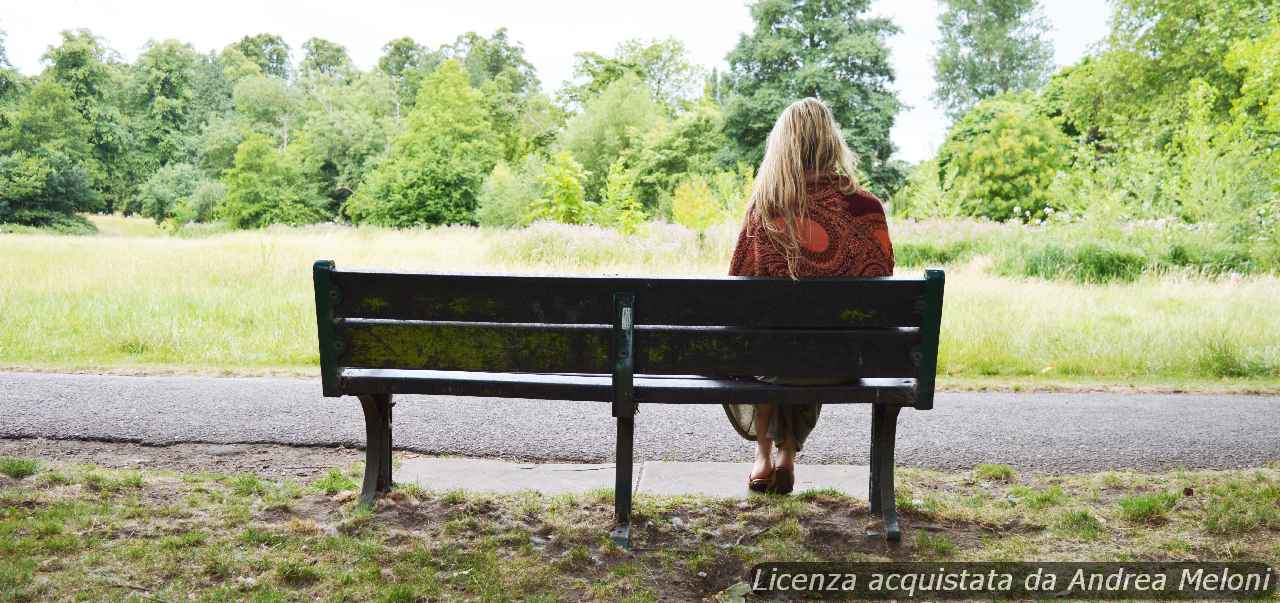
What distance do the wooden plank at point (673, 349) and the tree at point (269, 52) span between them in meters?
42.1

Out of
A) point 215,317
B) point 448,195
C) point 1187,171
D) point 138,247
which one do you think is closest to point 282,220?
point 448,195

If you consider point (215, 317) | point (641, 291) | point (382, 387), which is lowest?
point (215, 317)

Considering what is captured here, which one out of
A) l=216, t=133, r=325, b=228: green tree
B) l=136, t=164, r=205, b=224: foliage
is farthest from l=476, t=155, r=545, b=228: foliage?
l=136, t=164, r=205, b=224: foliage

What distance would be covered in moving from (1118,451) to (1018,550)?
2.07m

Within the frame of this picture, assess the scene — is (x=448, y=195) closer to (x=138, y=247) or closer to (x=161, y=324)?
(x=138, y=247)

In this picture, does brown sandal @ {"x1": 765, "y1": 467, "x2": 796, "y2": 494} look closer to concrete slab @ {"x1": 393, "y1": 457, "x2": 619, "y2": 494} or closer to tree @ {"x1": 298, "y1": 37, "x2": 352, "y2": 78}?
concrete slab @ {"x1": 393, "y1": 457, "x2": 619, "y2": 494}

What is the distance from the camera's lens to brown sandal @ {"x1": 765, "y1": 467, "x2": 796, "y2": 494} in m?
3.97

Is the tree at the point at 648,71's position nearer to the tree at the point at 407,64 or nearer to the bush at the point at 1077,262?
the tree at the point at 407,64

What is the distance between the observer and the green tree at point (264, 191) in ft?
96.8

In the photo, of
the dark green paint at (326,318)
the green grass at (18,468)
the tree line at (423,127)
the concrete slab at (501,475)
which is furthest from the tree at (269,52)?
the dark green paint at (326,318)

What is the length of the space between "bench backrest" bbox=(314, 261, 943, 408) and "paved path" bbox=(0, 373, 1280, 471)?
1.60m

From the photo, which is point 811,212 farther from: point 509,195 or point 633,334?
point 509,195

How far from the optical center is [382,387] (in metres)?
3.47

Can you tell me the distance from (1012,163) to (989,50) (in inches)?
396
